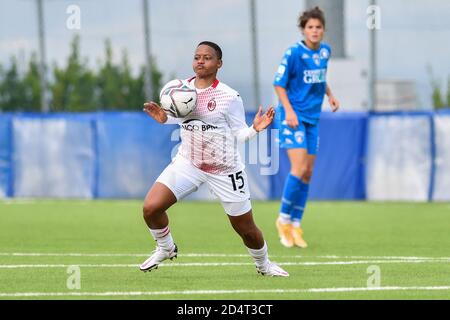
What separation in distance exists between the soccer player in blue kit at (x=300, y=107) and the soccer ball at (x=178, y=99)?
376 cm

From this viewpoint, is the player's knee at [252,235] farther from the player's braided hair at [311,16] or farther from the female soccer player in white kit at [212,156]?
the player's braided hair at [311,16]

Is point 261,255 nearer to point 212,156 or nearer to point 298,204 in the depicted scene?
point 212,156

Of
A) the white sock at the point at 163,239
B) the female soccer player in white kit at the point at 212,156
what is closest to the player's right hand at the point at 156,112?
the female soccer player in white kit at the point at 212,156

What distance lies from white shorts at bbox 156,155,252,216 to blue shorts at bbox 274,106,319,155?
3.52 metres

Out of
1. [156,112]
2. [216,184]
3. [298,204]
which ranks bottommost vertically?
[298,204]

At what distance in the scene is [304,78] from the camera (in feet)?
45.5

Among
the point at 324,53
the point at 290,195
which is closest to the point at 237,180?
the point at 290,195

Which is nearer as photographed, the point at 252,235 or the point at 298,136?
the point at 252,235

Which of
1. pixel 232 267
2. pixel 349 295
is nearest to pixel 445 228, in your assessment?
pixel 232 267

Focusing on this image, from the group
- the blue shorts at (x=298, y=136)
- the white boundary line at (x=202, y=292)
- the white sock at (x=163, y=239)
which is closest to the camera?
the white boundary line at (x=202, y=292)

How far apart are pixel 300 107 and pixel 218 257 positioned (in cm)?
246

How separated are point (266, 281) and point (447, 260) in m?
2.64

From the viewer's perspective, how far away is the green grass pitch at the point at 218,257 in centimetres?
921

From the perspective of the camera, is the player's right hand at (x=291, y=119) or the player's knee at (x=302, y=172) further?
the player's knee at (x=302, y=172)
